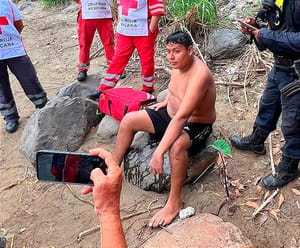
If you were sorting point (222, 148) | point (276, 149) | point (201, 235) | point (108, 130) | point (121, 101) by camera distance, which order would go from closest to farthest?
point (201, 235), point (222, 148), point (276, 149), point (121, 101), point (108, 130)

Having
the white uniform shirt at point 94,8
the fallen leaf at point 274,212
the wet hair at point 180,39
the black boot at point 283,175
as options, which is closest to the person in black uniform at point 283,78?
the black boot at point 283,175

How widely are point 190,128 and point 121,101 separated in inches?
40.4

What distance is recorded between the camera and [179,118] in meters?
3.13

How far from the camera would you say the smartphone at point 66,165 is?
6.52 ft

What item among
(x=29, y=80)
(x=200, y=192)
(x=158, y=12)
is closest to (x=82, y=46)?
(x=29, y=80)

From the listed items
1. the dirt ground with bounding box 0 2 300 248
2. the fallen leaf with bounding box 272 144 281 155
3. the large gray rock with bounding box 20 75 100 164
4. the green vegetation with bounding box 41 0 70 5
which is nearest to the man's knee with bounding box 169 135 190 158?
the dirt ground with bounding box 0 2 300 248

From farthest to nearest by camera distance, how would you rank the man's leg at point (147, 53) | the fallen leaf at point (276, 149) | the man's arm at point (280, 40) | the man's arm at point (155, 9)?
the man's leg at point (147, 53), the man's arm at point (155, 9), the fallen leaf at point (276, 149), the man's arm at point (280, 40)

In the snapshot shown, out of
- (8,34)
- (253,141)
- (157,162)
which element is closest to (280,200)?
(253,141)

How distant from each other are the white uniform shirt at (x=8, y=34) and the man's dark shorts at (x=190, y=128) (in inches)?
75.6

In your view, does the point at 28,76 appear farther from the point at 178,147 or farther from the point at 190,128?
the point at 178,147

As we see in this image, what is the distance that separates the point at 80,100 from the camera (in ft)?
15.0

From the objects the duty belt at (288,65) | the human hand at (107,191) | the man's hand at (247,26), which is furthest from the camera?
the man's hand at (247,26)

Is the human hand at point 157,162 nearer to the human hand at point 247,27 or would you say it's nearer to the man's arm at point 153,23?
the human hand at point 247,27

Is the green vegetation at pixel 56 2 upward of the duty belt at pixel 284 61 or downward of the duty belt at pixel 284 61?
downward
